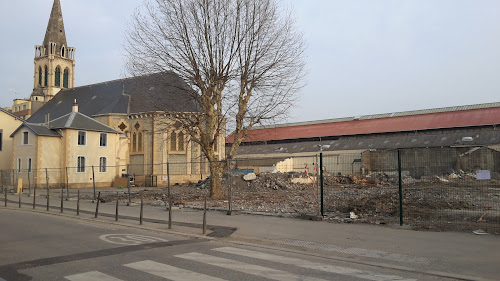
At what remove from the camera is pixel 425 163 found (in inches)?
512

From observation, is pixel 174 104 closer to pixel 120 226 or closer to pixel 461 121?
pixel 120 226

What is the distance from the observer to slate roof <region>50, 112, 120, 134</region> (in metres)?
40.9

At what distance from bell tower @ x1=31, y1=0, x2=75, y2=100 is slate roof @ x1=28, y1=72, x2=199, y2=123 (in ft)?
45.4

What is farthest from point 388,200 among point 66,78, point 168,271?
point 66,78

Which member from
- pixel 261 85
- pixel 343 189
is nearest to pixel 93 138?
pixel 261 85

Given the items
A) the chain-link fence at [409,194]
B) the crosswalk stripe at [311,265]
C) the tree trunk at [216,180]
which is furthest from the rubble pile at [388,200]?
the crosswalk stripe at [311,265]

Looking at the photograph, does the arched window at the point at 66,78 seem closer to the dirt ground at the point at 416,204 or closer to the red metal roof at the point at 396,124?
the red metal roof at the point at 396,124

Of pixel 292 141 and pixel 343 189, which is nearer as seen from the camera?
pixel 343 189

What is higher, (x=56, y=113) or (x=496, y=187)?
(x=56, y=113)

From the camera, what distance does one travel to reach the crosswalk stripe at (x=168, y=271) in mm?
6309

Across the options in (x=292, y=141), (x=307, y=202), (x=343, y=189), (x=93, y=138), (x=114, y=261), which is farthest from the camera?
(x=292, y=141)

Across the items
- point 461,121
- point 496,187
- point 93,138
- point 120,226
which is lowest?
point 120,226

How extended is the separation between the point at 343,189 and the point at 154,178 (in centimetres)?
2741

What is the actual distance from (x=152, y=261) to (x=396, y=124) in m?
64.0
